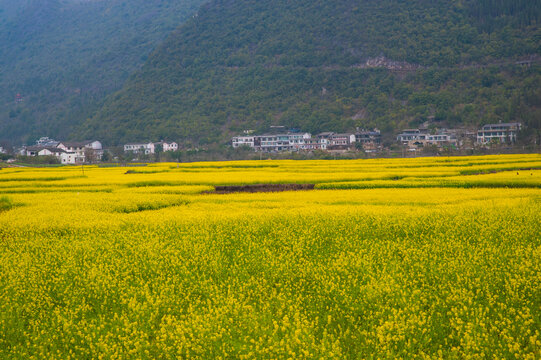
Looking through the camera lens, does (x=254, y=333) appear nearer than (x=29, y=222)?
Yes

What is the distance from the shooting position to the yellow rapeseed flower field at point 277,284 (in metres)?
6.82

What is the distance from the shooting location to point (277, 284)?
8734mm

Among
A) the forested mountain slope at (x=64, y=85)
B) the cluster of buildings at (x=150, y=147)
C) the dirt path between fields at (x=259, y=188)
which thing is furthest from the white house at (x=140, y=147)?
the dirt path between fields at (x=259, y=188)

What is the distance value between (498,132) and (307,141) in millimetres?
34303

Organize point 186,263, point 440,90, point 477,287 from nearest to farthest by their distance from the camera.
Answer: point 477,287, point 186,263, point 440,90

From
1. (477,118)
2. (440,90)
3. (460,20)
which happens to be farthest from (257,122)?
(460,20)

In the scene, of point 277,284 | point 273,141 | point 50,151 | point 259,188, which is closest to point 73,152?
point 50,151

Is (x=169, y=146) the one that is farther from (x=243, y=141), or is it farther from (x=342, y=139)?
(x=342, y=139)

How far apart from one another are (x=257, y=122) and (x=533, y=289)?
97296 mm

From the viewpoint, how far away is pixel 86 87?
6314 inches

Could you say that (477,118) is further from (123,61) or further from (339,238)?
(123,61)

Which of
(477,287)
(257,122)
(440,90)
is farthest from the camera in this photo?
(257,122)

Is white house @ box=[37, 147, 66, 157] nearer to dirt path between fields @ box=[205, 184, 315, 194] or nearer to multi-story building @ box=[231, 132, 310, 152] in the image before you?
multi-story building @ box=[231, 132, 310, 152]

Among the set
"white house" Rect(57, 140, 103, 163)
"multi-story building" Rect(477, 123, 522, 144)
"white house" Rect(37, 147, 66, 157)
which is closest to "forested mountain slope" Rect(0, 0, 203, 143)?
"white house" Rect(57, 140, 103, 163)
